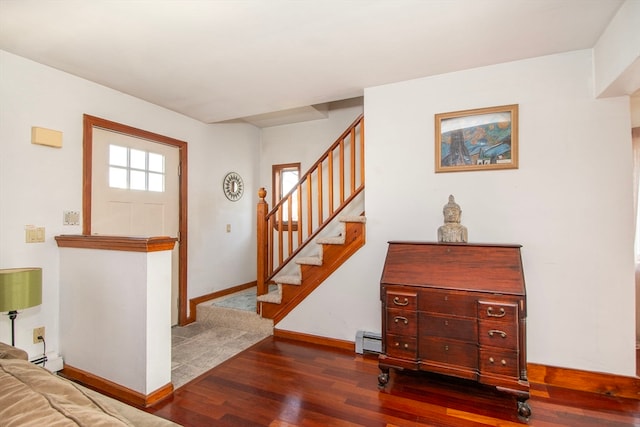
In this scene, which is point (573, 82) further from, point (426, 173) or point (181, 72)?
point (181, 72)

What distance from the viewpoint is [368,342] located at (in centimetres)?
282

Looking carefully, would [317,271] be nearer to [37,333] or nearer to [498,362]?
[498,362]

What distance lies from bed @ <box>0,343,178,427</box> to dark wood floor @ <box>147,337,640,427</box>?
51.3 inches

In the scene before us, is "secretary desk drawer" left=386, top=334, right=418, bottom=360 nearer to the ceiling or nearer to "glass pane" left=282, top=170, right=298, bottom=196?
the ceiling

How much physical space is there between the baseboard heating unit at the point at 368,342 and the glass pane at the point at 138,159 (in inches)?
110

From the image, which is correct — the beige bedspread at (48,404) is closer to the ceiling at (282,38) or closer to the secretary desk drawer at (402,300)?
the secretary desk drawer at (402,300)

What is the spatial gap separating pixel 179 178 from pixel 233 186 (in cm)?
89

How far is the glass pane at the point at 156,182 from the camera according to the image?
3307mm

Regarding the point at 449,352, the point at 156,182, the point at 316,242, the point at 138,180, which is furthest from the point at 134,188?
the point at 449,352

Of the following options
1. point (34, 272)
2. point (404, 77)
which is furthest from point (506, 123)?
point (34, 272)

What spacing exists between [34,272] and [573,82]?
4.18 meters

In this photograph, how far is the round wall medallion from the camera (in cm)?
427

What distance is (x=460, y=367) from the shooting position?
2086mm

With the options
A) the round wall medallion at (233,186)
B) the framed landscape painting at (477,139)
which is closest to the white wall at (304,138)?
the round wall medallion at (233,186)
